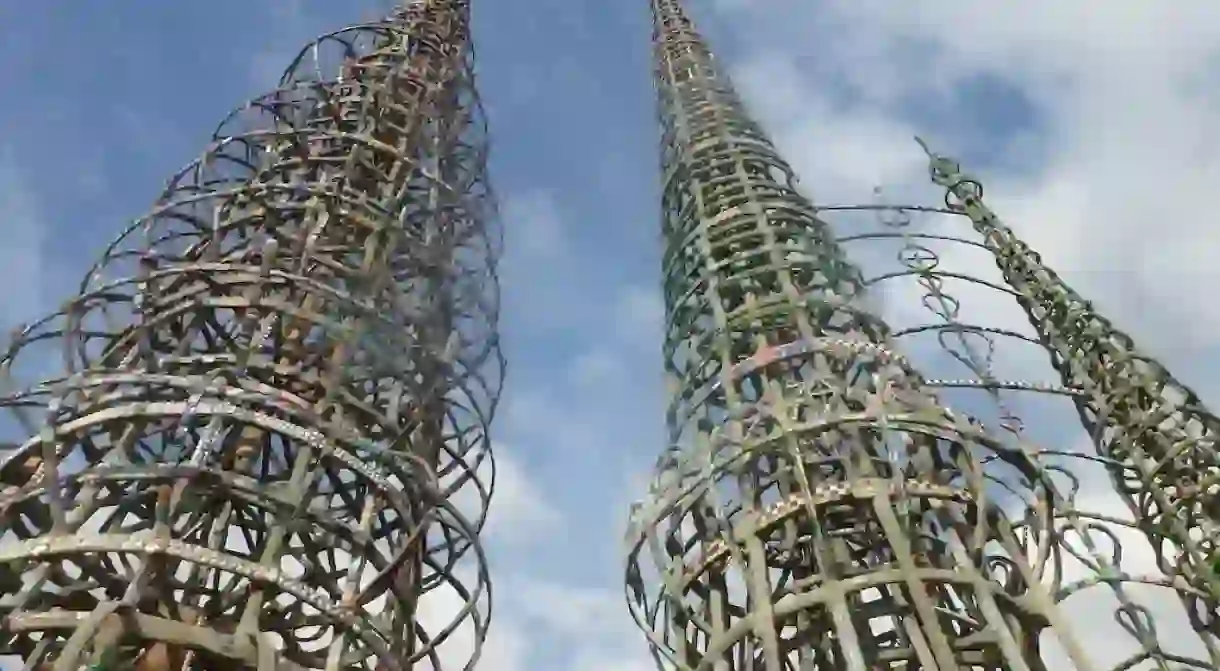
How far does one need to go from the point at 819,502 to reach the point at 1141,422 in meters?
7.93

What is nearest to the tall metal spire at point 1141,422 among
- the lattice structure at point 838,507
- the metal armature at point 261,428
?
the lattice structure at point 838,507

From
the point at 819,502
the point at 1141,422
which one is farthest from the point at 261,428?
the point at 1141,422

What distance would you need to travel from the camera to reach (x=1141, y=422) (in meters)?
22.9

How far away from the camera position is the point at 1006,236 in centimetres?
2811

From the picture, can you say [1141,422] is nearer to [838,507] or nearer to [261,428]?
[838,507]

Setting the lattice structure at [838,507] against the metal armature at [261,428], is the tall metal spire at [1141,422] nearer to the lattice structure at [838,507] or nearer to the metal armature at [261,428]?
the lattice structure at [838,507]

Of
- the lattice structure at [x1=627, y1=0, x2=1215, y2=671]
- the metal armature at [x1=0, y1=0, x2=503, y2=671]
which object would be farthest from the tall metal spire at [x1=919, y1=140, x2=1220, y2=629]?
the metal armature at [x1=0, y1=0, x2=503, y2=671]

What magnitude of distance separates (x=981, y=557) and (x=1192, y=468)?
257 inches

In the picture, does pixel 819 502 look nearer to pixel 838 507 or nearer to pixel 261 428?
pixel 838 507

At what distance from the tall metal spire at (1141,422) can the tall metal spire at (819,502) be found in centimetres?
434

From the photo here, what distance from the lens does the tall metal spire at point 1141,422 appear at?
69.4 feet

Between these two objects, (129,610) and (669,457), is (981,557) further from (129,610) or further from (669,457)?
(129,610)

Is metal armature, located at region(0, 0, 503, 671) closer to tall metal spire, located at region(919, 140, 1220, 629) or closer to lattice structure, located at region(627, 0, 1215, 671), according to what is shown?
lattice structure, located at region(627, 0, 1215, 671)

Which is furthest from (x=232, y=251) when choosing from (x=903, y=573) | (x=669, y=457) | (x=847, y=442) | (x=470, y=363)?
(x=903, y=573)
